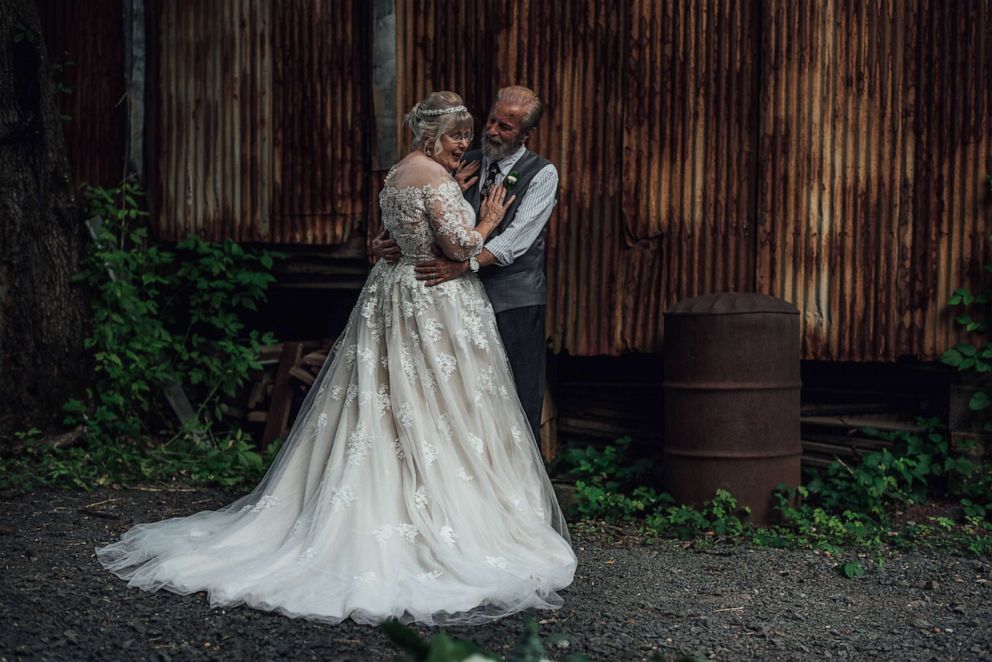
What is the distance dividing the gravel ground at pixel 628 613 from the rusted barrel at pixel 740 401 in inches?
21.1

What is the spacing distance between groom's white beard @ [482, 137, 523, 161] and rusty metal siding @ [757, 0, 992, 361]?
1641 millimetres

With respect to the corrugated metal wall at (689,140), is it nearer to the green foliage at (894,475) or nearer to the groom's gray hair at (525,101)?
the green foliage at (894,475)

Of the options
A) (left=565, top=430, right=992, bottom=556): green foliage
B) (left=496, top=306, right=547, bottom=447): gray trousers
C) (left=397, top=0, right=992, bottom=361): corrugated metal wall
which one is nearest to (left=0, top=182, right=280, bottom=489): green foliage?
(left=496, top=306, right=547, bottom=447): gray trousers

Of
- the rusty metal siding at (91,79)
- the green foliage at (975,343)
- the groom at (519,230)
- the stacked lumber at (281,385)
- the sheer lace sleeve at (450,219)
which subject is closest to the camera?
the sheer lace sleeve at (450,219)

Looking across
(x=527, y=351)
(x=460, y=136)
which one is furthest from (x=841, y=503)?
(x=460, y=136)

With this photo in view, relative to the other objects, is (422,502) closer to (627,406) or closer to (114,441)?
(627,406)

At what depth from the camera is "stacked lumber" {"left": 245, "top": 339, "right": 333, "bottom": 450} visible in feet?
23.7

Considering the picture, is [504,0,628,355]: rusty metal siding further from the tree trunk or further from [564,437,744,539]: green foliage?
the tree trunk

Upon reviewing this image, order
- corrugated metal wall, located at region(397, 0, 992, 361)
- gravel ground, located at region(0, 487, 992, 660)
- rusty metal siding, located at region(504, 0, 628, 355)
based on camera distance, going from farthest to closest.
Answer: rusty metal siding, located at region(504, 0, 628, 355) → corrugated metal wall, located at region(397, 0, 992, 361) → gravel ground, located at region(0, 487, 992, 660)

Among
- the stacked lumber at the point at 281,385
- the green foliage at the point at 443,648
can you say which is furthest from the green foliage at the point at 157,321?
the green foliage at the point at 443,648

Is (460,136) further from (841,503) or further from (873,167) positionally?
(841,503)

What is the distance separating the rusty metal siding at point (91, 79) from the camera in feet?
25.0

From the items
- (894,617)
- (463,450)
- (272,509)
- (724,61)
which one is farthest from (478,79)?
(894,617)

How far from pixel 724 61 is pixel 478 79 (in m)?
1.59
